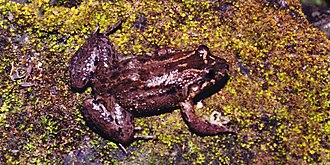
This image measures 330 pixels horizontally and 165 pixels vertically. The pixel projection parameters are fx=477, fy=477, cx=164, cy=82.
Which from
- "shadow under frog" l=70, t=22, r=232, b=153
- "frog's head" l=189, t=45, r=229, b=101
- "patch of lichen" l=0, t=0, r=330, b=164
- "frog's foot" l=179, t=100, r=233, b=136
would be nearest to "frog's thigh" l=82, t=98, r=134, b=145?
"shadow under frog" l=70, t=22, r=232, b=153

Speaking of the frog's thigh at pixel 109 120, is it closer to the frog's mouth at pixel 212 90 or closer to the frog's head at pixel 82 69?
the frog's head at pixel 82 69

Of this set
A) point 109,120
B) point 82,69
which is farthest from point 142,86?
point 82,69

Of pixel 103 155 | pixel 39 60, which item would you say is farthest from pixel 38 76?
pixel 103 155

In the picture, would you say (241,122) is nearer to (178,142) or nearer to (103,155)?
(178,142)

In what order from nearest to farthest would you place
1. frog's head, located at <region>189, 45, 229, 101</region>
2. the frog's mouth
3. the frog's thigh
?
the frog's thigh
frog's head, located at <region>189, 45, 229, 101</region>
the frog's mouth

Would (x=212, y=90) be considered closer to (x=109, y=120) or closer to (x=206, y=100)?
(x=206, y=100)

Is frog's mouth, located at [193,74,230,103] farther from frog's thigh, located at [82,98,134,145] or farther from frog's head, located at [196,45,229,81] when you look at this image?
frog's thigh, located at [82,98,134,145]

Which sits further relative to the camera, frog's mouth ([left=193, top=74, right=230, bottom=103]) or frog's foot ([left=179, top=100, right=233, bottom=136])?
frog's mouth ([left=193, top=74, right=230, bottom=103])
